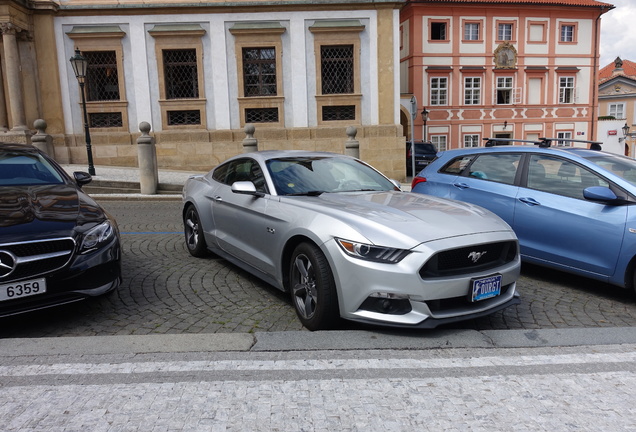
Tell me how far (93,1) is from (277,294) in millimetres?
19672

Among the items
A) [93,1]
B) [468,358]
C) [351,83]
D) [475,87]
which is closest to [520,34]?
[475,87]

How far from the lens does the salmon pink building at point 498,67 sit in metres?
36.7

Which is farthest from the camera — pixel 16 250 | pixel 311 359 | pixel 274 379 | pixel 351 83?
pixel 351 83

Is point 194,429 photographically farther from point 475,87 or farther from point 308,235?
point 475,87

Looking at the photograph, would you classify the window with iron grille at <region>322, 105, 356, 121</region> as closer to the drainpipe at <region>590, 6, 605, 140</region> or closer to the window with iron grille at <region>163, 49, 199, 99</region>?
the window with iron grille at <region>163, 49, 199, 99</region>

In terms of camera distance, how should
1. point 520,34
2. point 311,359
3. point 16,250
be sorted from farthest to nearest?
point 520,34
point 16,250
point 311,359

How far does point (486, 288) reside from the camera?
3725mm

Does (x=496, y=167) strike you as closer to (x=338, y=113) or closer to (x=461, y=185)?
(x=461, y=185)

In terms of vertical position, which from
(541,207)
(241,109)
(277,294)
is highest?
(241,109)

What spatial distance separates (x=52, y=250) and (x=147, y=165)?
10787mm

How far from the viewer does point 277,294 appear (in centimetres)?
497

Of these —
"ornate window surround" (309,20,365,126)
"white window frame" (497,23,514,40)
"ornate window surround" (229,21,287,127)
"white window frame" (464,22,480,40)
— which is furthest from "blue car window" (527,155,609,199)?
"white window frame" (497,23,514,40)

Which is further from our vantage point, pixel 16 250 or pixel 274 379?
pixel 16 250

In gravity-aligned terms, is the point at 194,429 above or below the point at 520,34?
below
